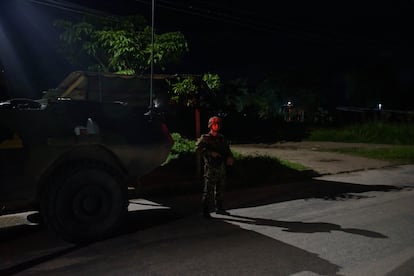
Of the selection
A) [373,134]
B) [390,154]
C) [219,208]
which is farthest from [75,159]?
[373,134]

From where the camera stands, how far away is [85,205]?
19.7 ft

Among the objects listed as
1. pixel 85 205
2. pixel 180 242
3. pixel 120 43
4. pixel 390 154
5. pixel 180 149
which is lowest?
pixel 180 242

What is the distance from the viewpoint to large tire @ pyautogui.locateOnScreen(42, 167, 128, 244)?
5848 millimetres

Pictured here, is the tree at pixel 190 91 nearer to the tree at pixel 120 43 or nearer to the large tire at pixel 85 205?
the tree at pixel 120 43

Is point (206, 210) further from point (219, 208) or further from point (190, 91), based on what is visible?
point (190, 91)

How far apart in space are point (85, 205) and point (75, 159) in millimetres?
565

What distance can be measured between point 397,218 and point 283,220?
5.76 ft

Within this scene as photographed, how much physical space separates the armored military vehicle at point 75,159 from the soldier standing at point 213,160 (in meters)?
1.06

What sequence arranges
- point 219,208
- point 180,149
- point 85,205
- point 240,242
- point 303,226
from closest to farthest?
point 85,205
point 240,242
point 303,226
point 219,208
point 180,149

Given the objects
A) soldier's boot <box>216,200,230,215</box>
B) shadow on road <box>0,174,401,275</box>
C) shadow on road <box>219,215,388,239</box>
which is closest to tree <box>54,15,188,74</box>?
shadow on road <box>0,174,401,275</box>

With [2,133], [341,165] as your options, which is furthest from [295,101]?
[2,133]

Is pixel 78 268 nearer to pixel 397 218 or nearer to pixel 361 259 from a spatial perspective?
pixel 361 259

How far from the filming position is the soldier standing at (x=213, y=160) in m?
7.69

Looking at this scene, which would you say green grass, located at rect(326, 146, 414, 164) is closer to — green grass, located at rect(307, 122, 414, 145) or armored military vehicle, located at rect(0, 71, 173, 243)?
green grass, located at rect(307, 122, 414, 145)
